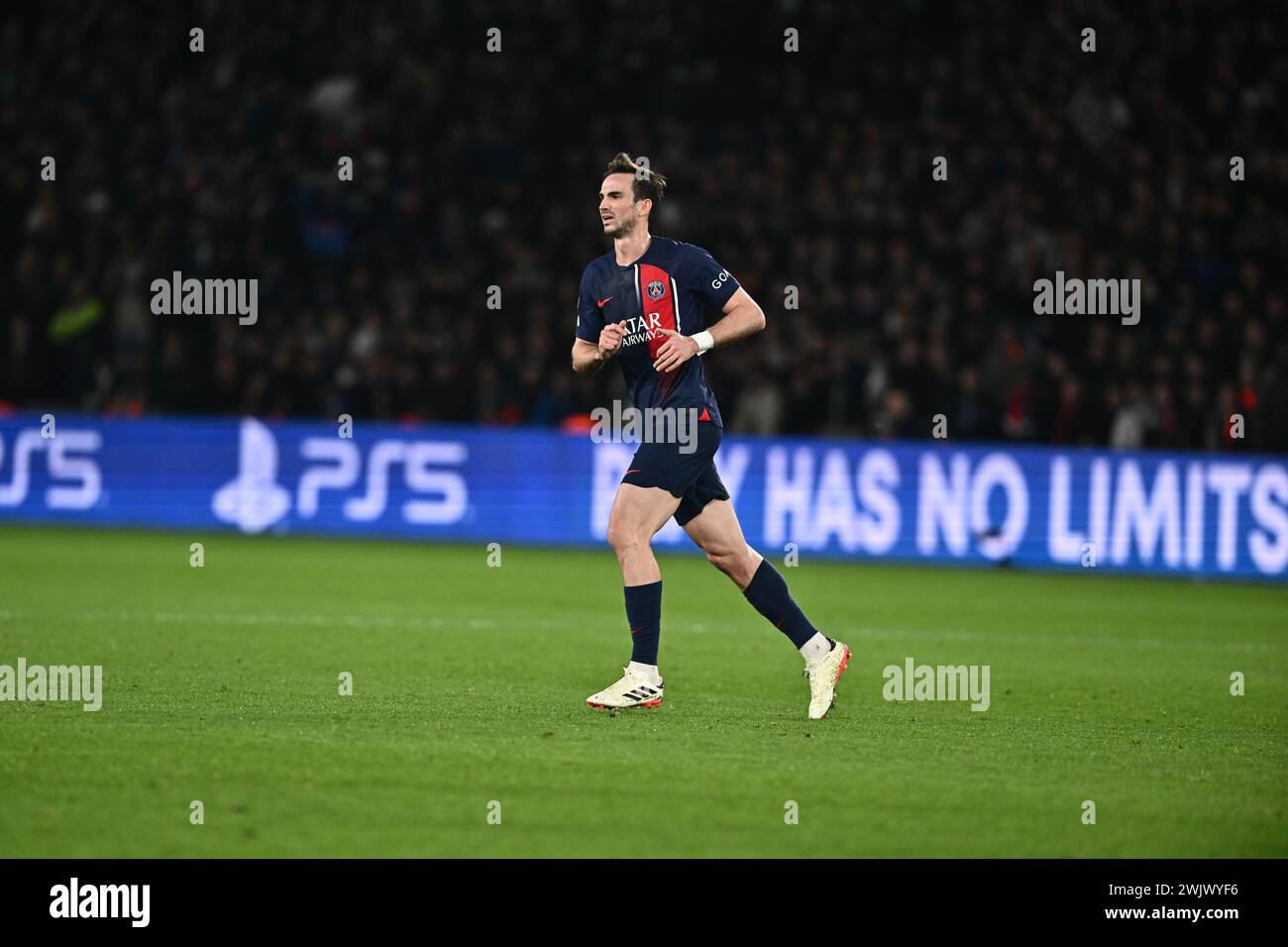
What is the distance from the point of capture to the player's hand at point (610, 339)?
7598 millimetres

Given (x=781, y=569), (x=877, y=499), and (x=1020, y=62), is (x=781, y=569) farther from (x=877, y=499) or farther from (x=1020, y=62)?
(x=1020, y=62)

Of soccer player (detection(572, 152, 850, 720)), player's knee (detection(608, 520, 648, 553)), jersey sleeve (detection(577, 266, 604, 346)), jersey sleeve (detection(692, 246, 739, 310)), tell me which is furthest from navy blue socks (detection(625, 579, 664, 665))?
jersey sleeve (detection(692, 246, 739, 310))

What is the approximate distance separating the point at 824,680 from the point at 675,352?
5.34 feet

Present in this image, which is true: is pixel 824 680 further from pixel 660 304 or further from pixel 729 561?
pixel 660 304

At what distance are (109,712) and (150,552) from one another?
29.5ft

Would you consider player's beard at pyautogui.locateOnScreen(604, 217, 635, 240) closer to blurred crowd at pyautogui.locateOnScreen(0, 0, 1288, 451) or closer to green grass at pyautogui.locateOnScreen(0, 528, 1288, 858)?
green grass at pyautogui.locateOnScreen(0, 528, 1288, 858)

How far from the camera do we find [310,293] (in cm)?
2198

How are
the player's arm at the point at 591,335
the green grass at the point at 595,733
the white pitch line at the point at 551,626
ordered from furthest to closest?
the white pitch line at the point at 551,626
the player's arm at the point at 591,335
the green grass at the point at 595,733

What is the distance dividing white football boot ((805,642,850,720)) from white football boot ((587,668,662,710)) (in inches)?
27.6

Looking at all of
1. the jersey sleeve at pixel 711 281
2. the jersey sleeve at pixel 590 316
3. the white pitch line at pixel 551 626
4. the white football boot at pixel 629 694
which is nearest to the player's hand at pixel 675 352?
the jersey sleeve at pixel 711 281

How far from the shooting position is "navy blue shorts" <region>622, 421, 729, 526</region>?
768cm

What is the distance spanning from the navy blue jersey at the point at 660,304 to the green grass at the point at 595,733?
146 cm

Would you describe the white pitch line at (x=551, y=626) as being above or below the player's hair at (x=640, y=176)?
below

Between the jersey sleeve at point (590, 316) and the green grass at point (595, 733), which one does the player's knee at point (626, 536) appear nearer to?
the green grass at point (595, 733)
